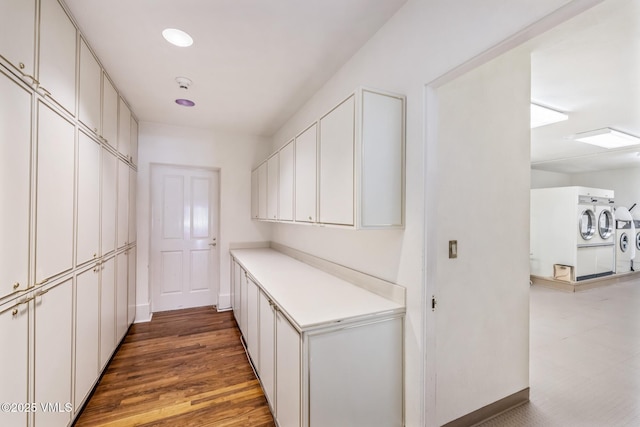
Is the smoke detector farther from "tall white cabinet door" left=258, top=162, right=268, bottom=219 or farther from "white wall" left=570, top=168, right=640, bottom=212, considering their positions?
"white wall" left=570, top=168, right=640, bottom=212

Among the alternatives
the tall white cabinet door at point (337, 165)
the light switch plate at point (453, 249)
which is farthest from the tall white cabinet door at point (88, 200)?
the light switch plate at point (453, 249)

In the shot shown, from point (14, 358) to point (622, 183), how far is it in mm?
9927

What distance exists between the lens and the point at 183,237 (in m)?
3.88

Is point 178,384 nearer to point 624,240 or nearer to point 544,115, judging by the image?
point 544,115

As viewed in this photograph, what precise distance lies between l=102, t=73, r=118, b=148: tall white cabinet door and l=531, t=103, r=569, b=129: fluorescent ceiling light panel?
12.9ft

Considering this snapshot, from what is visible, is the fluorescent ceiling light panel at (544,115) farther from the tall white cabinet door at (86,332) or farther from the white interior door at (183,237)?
the tall white cabinet door at (86,332)

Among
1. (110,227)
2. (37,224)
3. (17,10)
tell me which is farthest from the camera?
(110,227)

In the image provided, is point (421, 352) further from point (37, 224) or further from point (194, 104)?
point (194, 104)

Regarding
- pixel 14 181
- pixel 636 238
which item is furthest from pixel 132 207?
pixel 636 238

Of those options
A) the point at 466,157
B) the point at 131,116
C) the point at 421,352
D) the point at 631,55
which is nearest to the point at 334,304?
the point at 421,352

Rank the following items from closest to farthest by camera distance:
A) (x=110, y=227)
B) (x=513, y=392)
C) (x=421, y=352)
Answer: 1. (x=421, y=352)
2. (x=513, y=392)
3. (x=110, y=227)

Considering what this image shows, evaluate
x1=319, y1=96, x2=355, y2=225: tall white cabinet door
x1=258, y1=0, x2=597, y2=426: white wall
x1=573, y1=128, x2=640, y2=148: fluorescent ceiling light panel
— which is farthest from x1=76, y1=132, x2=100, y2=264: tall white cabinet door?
x1=573, y1=128, x2=640, y2=148: fluorescent ceiling light panel

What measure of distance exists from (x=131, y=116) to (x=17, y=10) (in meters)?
2.23

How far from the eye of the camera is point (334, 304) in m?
1.60
